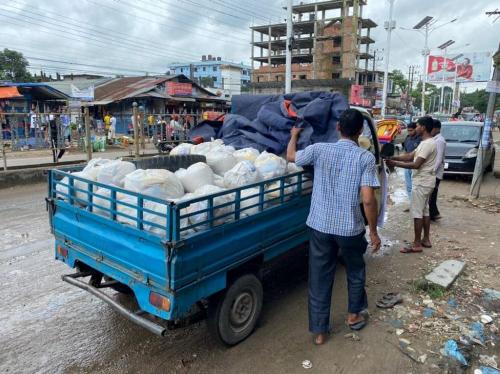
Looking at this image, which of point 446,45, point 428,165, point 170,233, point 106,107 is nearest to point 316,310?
point 170,233

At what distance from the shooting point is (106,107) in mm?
27141

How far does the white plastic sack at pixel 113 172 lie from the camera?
309 cm

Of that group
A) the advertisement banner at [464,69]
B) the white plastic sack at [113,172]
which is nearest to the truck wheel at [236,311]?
the white plastic sack at [113,172]

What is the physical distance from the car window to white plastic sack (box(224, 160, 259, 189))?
33.7 feet

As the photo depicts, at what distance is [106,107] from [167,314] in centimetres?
2734

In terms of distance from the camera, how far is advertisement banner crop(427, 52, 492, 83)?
36531 mm

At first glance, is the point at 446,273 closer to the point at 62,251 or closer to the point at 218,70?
the point at 62,251

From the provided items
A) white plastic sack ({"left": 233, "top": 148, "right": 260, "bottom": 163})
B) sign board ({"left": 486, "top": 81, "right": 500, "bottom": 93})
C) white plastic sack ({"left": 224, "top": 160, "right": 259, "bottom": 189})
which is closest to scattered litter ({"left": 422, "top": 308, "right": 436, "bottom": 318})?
white plastic sack ({"left": 224, "top": 160, "right": 259, "bottom": 189})

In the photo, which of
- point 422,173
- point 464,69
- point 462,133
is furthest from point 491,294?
point 464,69

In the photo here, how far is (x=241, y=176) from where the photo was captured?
3.18m

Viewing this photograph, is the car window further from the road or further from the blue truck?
the blue truck

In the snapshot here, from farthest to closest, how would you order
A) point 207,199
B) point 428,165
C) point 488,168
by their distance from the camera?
1. point 488,168
2. point 428,165
3. point 207,199

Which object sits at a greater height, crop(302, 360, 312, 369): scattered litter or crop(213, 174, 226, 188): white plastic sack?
crop(213, 174, 226, 188): white plastic sack

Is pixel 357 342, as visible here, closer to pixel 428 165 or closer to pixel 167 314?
pixel 167 314
